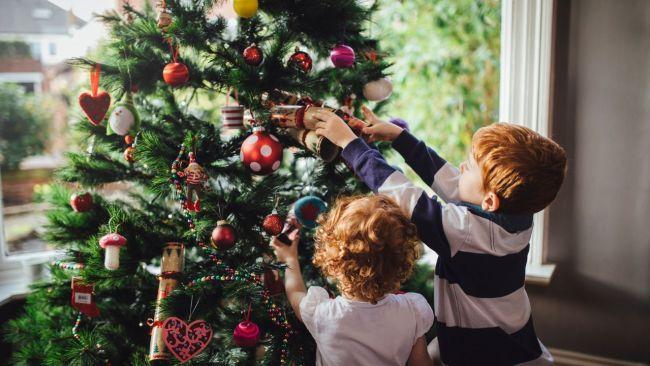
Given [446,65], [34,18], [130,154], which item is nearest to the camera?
[130,154]

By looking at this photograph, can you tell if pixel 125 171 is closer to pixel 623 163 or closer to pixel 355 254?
pixel 355 254

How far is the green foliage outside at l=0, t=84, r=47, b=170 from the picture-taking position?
5.99ft

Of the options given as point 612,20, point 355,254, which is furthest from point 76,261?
point 612,20

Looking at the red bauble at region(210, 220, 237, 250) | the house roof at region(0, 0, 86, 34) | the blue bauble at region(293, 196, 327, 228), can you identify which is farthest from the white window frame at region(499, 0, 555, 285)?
the house roof at region(0, 0, 86, 34)

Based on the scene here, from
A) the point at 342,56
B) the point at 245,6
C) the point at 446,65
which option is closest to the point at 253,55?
the point at 245,6

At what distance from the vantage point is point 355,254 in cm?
107

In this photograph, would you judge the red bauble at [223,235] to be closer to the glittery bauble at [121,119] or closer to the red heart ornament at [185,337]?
the red heart ornament at [185,337]

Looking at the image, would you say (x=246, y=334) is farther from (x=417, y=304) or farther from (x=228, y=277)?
(x=417, y=304)

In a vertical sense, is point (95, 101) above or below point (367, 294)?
above

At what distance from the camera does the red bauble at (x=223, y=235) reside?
1.10 m

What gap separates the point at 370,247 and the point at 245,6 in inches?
22.2

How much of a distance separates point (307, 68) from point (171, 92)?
1.33 feet

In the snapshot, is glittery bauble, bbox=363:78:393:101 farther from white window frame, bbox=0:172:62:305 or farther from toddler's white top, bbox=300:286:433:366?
white window frame, bbox=0:172:62:305

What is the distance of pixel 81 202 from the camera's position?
1.32m
